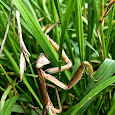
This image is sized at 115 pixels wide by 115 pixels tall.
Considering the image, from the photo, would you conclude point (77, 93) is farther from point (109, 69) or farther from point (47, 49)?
point (47, 49)

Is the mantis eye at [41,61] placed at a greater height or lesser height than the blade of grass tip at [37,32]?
lesser

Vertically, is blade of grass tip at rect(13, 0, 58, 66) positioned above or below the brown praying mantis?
above

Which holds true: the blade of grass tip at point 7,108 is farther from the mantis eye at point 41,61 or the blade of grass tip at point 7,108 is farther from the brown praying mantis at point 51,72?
the mantis eye at point 41,61

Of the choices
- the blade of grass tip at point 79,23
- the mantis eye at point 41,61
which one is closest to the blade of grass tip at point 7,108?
the mantis eye at point 41,61

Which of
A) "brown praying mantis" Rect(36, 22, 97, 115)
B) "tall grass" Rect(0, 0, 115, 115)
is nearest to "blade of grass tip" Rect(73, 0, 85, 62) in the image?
"tall grass" Rect(0, 0, 115, 115)

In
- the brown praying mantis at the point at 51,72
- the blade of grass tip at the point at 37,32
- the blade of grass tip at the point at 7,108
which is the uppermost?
the blade of grass tip at the point at 37,32

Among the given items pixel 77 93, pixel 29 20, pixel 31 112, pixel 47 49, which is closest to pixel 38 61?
pixel 47 49

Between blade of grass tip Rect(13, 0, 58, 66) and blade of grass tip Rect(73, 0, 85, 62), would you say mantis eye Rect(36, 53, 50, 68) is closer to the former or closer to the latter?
blade of grass tip Rect(13, 0, 58, 66)

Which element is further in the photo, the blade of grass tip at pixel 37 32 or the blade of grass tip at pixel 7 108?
the blade of grass tip at pixel 7 108

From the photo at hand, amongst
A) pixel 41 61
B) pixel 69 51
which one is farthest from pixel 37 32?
pixel 69 51

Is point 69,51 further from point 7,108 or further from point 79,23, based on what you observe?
point 7,108
